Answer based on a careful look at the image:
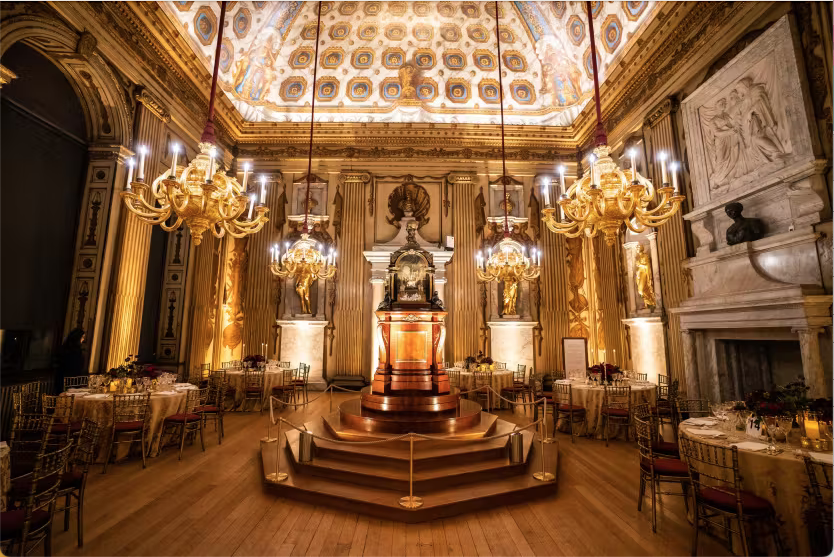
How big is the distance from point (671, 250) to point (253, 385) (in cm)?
933

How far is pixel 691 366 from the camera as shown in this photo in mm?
6594

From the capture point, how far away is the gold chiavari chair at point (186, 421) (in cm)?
502

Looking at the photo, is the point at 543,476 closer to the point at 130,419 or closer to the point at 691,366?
the point at 691,366

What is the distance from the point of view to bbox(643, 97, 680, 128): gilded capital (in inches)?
297

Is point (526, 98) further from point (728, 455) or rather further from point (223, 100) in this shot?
point (728, 455)

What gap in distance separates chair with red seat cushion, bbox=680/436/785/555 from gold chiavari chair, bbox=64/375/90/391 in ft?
25.1

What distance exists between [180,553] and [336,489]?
1.42 meters

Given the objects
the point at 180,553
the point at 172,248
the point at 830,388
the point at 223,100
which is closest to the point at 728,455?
the point at 830,388

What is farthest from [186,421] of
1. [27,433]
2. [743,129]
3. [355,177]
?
[743,129]

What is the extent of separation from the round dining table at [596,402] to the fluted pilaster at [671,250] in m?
1.25

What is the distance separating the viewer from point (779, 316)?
491 centimetres

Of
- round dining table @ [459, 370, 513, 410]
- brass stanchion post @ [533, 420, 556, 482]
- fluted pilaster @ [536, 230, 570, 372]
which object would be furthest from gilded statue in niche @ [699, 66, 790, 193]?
brass stanchion post @ [533, 420, 556, 482]

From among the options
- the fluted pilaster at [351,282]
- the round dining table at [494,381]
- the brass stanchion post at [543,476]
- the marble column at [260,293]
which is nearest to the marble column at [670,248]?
the round dining table at [494,381]

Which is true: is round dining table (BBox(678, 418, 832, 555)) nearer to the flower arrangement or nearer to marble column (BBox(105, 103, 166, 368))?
the flower arrangement
